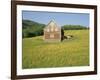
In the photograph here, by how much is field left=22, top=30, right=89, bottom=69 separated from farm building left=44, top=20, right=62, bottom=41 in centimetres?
4

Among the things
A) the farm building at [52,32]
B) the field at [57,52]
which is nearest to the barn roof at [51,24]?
the farm building at [52,32]

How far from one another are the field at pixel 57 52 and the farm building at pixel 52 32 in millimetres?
45

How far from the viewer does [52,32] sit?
1.85 m

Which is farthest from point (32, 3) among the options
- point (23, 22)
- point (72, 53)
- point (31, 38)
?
point (72, 53)

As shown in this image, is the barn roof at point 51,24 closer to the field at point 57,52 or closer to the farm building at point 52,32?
the farm building at point 52,32

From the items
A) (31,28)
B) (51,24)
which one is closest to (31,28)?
(31,28)

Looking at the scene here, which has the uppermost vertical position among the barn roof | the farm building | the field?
the barn roof

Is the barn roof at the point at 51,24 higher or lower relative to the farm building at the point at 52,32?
higher

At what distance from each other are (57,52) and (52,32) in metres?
0.18

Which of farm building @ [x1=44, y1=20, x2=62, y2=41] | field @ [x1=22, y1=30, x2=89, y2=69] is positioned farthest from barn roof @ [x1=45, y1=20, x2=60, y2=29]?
field @ [x1=22, y1=30, x2=89, y2=69]

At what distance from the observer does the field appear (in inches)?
69.9

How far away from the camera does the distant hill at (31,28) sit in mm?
1760

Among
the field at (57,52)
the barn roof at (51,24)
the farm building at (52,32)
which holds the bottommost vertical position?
the field at (57,52)

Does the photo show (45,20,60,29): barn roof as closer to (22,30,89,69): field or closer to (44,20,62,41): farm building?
(44,20,62,41): farm building
